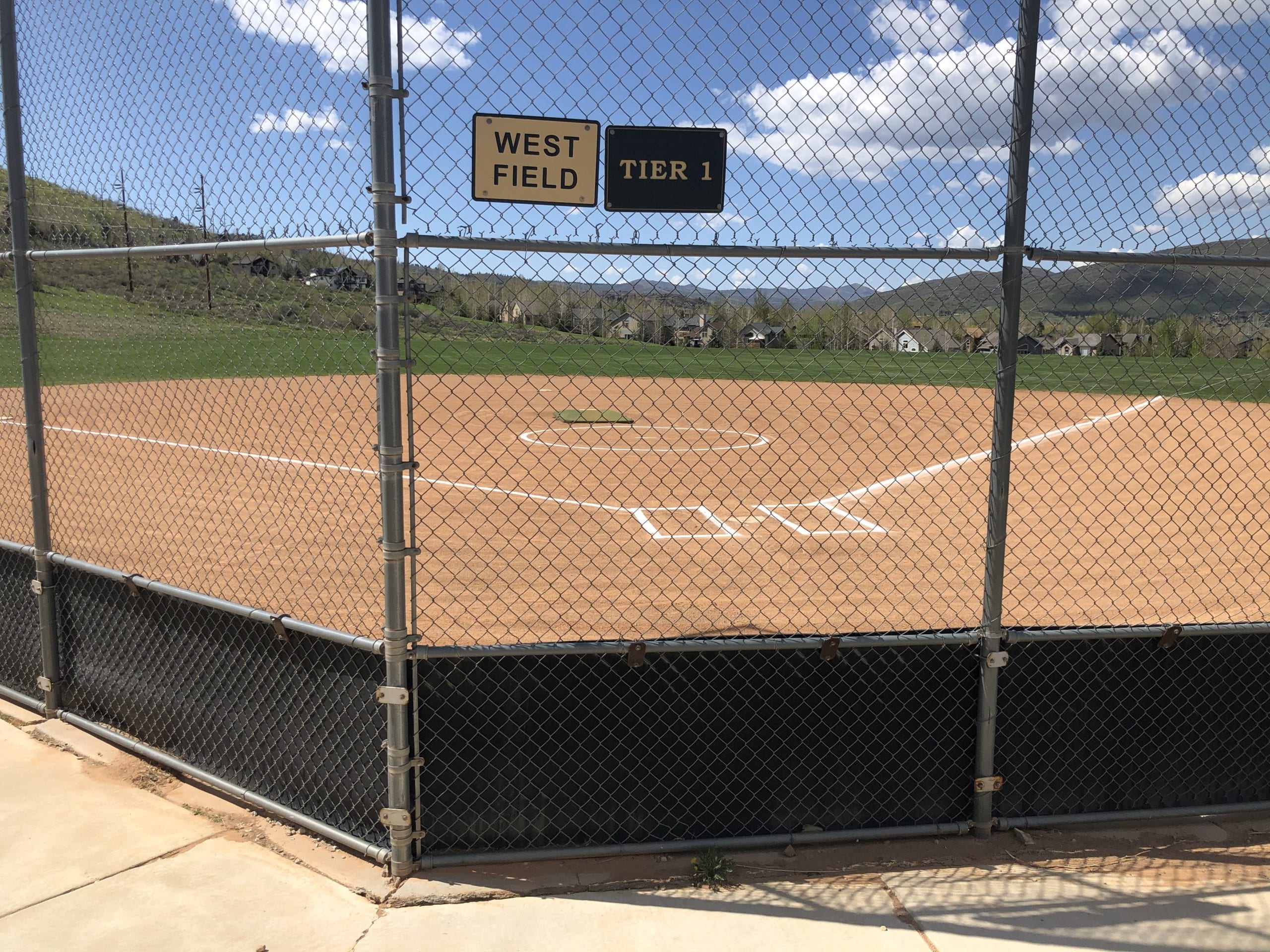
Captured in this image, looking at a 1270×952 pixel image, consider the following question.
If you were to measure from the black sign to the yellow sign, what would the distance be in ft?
0.25

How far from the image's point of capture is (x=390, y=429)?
3602 mm

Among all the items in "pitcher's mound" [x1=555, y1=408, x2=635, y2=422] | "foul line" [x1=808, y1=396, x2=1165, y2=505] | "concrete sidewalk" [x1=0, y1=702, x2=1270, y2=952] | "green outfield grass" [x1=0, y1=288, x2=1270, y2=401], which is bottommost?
"concrete sidewalk" [x1=0, y1=702, x2=1270, y2=952]

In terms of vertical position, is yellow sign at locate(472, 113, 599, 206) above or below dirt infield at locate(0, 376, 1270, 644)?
above

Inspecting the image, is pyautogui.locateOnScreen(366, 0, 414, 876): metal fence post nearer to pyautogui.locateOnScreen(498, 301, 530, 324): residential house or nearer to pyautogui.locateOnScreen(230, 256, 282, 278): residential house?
pyautogui.locateOnScreen(498, 301, 530, 324): residential house

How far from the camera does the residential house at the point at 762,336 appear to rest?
4.94 m

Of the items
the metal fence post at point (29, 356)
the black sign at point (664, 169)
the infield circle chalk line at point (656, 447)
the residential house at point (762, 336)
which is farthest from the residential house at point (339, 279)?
the infield circle chalk line at point (656, 447)

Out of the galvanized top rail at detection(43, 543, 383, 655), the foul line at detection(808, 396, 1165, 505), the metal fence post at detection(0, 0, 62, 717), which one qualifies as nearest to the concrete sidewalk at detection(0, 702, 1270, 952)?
the galvanized top rail at detection(43, 543, 383, 655)

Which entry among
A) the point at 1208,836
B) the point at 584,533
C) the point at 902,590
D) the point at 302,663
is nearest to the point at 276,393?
the point at 584,533

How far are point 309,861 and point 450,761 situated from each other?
0.71 meters

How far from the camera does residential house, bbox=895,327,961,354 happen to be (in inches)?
198

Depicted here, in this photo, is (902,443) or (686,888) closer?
(686,888)

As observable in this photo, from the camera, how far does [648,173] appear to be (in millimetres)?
3633

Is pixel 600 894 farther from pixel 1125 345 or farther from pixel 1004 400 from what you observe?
pixel 1125 345

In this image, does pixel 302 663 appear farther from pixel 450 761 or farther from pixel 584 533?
pixel 584 533
